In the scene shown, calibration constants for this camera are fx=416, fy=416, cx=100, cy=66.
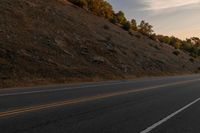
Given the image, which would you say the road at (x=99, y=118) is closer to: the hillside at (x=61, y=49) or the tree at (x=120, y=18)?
the hillside at (x=61, y=49)

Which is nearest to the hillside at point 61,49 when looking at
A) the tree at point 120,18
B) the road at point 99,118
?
the road at point 99,118

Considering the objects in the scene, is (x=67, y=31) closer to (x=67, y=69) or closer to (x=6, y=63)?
(x=67, y=69)

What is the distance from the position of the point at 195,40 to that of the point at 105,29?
145 meters

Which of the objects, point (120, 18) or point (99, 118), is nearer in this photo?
point (99, 118)

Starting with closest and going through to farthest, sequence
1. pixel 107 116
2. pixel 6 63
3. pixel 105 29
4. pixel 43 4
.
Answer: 1. pixel 107 116
2. pixel 6 63
3. pixel 43 4
4. pixel 105 29

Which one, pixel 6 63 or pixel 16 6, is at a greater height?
pixel 16 6

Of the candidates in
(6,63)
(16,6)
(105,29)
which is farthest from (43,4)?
(6,63)

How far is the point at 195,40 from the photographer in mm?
198750

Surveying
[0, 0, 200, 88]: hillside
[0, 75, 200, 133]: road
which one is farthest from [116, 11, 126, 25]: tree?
[0, 75, 200, 133]: road

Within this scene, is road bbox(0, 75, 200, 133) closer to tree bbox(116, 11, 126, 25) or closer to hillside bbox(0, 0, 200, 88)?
hillside bbox(0, 0, 200, 88)

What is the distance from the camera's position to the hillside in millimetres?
31797

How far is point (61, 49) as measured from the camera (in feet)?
133

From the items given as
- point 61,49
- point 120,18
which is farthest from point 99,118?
point 120,18

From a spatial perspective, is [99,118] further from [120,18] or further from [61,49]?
[120,18]
